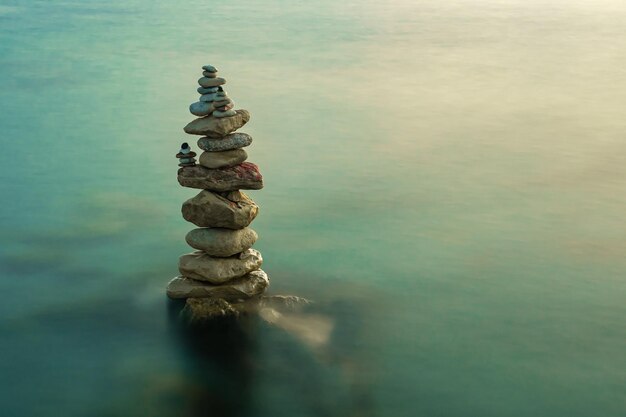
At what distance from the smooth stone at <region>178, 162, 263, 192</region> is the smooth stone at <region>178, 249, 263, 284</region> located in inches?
64.4

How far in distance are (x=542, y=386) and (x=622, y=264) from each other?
747cm

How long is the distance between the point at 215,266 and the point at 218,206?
1.40 metres

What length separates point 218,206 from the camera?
23.8 metres

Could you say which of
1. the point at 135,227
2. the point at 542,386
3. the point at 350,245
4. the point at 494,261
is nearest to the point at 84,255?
the point at 135,227

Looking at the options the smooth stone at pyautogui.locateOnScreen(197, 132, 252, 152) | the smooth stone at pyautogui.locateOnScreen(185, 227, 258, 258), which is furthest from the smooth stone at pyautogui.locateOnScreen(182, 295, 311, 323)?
the smooth stone at pyautogui.locateOnScreen(197, 132, 252, 152)

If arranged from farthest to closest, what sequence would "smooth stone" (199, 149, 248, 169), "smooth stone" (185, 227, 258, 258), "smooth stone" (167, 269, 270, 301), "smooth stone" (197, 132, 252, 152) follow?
"smooth stone" (167, 269, 270, 301) → "smooth stone" (185, 227, 258, 258) → "smooth stone" (199, 149, 248, 169) → "smooth stone" (197, 132, 252, 152)

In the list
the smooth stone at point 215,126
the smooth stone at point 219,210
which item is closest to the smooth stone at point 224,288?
the smooth stone at point 219,210

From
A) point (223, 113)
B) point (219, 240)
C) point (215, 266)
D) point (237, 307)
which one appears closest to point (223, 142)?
point (223, 113)

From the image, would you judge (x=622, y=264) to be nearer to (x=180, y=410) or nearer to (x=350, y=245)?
(x=350, y=245)

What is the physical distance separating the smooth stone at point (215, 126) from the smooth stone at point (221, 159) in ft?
1.38

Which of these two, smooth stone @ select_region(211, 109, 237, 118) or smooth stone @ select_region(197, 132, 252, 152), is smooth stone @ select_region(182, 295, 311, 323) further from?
smooth stone @ select_region(211, 109, 237, 118)

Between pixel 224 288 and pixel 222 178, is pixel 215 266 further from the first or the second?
pixel 222 178

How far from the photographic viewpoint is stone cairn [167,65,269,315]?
23.5m

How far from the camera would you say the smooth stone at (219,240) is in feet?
78.9
